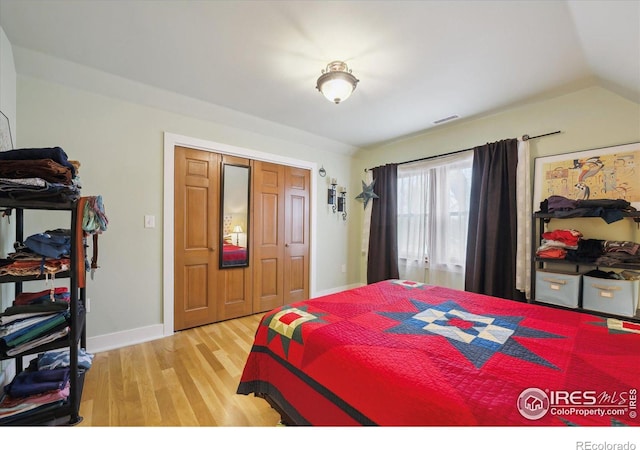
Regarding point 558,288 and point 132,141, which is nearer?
point 558,288

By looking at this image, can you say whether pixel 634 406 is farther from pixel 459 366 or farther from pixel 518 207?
pixel 518 207

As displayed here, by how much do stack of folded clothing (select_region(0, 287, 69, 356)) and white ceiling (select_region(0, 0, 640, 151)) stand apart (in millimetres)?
1708

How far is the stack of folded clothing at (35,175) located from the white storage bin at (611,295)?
11.8 ft

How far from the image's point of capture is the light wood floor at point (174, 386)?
1492mm

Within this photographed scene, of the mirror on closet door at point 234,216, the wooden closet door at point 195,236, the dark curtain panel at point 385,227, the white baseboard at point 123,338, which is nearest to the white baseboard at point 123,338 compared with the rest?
the white baseboard at point 123,338

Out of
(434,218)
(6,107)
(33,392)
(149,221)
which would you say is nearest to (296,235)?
(149,221)

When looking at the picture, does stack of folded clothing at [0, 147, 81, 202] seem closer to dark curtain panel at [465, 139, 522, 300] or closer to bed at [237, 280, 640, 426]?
bed at [237, 280, 640, 426]

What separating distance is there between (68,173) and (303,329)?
1.54 m

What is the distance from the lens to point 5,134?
5.62ft

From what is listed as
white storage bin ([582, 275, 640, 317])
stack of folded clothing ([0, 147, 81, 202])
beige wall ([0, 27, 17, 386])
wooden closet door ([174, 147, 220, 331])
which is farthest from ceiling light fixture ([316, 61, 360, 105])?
white storage bin ([582, 275, 640, 317])

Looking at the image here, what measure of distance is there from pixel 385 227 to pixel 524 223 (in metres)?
1.68

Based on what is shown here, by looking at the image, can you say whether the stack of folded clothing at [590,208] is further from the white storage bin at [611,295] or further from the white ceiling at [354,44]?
the white ceiling at [354,44]

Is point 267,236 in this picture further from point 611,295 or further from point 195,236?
point 611,295
